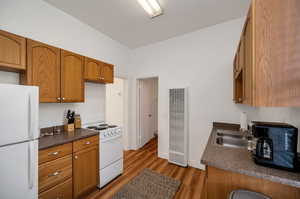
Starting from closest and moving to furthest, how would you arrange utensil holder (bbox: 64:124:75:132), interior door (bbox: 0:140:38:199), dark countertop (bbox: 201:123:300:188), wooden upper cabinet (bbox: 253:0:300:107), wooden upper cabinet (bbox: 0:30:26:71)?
1. wooden upper cabinet (bbox: 253:0:300:107)
2. dark countertop (bbox: 201:123:300:188)
3. interior door (bbox: 0:140:38:199)
4. wooden upper cabinet (bbox: 0:30:26:71)
5. utensil holder (bbox: 64:124:75:132)

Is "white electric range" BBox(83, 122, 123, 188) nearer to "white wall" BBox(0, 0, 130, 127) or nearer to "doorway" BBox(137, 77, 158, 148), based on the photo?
"white wall" BBox(0, 0, 130, 127)

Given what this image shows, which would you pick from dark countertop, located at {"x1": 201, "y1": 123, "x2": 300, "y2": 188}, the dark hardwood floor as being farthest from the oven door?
dark countertop, located at {"x1": 201, "y1": 123, "x2": 300, "y2": 188}

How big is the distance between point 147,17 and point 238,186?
2691 mm

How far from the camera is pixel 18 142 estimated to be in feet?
3.64

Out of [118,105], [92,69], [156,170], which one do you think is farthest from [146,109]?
[92,69]

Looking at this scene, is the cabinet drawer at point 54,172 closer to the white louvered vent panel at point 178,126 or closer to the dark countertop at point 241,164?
the dark countertop at point 241,164

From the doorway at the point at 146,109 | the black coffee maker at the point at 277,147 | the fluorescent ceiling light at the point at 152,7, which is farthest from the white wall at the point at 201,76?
the black coffee maker at the point at 277,147

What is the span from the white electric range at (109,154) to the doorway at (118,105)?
121 centimetres

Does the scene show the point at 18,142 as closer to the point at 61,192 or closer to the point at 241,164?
the point at 61,192

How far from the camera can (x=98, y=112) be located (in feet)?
8.86

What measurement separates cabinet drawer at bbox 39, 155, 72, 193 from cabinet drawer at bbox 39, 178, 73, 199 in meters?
0.05

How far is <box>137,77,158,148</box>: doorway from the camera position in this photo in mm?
3600

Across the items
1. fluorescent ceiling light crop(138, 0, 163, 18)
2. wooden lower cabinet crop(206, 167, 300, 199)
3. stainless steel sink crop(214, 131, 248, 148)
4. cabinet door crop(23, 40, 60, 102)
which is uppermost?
fluorescent ceiling light crop(138, 0, 163, 18)

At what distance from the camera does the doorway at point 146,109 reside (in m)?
3.60
